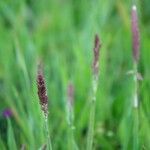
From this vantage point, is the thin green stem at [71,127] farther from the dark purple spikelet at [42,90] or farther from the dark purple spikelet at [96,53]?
the dark purple spikelet at [42,90]

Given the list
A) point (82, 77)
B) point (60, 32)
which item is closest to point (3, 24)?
point (60, 32)

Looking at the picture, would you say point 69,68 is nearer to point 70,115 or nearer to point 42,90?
point 70,115

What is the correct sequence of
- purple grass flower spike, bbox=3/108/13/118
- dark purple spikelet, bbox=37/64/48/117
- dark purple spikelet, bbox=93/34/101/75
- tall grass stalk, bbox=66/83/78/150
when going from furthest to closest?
purple grass flower spike, bbox=3/108/13/118
tall grass stalk, bbox=66/83/78/150
dark purple spikelet, bbox=93/34/101/75
dark purple spikelet, bbox=37/64/48/117

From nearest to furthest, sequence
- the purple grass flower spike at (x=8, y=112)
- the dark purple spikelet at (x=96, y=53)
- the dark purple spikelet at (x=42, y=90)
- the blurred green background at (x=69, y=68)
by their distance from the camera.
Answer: the dark purple spikelet at (x=42, y=90)
the dark purple spikelet at (x=96, y=53)
the blurred green background at (x=69, y=68)
the purple grass flower spike at (x=8, y=112)

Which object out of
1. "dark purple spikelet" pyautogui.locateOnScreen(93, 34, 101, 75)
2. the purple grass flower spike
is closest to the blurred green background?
the purple grass flower spike

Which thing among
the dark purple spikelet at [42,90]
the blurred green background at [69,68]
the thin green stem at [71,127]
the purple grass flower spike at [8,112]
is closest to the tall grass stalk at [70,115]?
the thin green stem at [71,127]

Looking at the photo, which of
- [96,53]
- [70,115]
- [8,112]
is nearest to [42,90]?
[96,53]

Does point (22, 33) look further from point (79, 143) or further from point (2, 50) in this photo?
point (79, 143)

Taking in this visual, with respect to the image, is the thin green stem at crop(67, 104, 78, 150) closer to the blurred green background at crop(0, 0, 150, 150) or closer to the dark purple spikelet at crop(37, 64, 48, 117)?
the blurred green background at crop(0, 0, 150, 150)
